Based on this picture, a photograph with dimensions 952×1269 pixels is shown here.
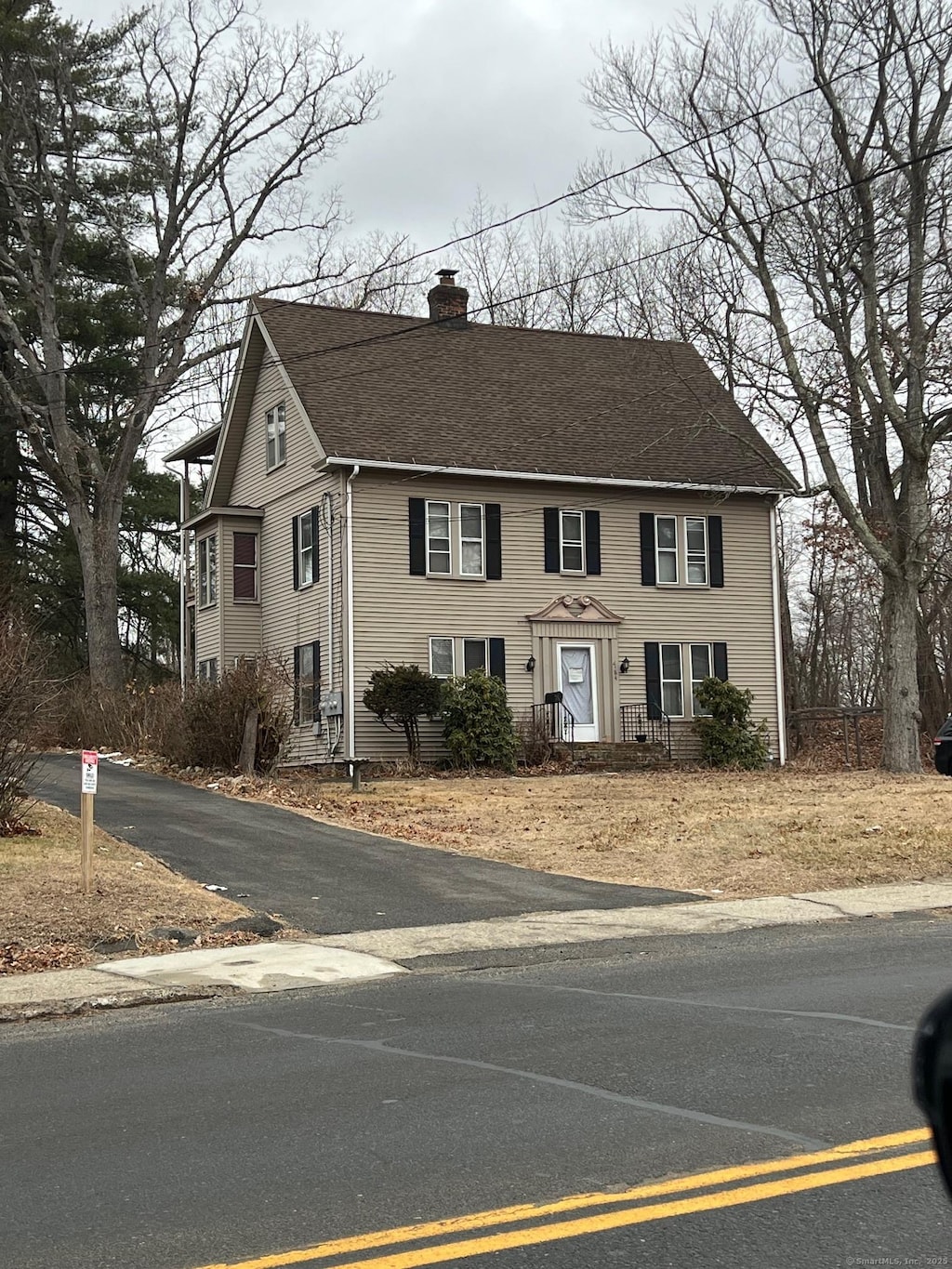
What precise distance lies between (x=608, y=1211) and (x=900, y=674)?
27.6m

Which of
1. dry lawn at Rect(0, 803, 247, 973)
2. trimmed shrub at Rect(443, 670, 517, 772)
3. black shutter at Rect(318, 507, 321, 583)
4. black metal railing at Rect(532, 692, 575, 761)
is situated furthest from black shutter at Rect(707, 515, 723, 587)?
dry lawn at Rect(0, 803, 247, 973)

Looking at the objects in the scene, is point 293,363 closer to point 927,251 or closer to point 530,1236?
point 927,251

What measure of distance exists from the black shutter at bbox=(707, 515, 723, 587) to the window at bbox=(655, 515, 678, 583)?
0.88 meters

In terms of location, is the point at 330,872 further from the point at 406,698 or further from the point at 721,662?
the point at 721,662

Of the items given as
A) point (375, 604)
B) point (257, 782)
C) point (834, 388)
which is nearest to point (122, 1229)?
point (257, 782)

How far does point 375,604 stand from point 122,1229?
2644 centimetres

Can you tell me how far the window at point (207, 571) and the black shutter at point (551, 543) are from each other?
824 cm

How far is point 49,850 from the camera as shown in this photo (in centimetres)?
1567

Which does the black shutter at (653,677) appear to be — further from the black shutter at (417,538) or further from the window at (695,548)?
the black shutter at (417,538)

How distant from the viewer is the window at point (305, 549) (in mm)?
32719

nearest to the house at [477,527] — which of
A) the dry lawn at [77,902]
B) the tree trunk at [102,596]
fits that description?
the tree trunk at [102,596]

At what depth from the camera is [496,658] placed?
32406 millimetres

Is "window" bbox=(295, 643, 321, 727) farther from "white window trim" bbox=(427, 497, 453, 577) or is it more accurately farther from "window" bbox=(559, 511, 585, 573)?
"window" bbox=(559, 511, 585, 573)

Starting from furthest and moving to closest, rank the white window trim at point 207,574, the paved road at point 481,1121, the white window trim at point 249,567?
the white window trim at point 207,574 < the white window trim at point 249,567 < the paved road at point 481,1121
